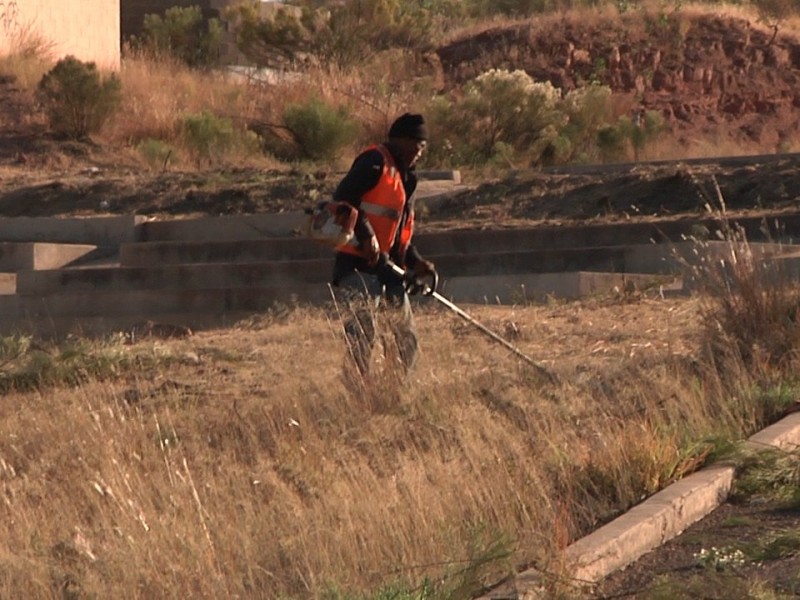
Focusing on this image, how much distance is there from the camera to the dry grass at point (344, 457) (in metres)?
6.39

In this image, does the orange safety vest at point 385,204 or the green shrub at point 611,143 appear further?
the green shrub at point 611,143

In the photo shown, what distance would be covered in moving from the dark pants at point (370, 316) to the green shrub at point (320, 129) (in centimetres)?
1411

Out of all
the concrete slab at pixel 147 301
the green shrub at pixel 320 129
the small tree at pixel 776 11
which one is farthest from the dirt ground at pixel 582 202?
the small tree at pixel 776 11

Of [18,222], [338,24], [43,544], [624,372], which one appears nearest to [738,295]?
[624,372]

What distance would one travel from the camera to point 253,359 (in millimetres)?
12148

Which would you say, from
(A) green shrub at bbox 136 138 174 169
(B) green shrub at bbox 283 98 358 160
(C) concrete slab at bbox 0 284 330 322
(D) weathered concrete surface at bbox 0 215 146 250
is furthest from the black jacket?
(B) green shrub at bbox 283 98 358 160

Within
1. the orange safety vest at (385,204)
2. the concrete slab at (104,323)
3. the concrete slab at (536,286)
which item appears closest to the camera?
the orange safety vest at (385,204)

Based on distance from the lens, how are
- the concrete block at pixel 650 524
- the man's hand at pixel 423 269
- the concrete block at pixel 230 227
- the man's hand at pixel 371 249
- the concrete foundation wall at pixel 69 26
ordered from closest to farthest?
the concrete block at pixel 650 524, the man's hand at pixel 371 249, the man's hand at pixel 423 269, the concrete block at pixel 230 227, the concrete foundation wall at pixel 69 26

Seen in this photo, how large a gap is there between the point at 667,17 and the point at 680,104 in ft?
10.8

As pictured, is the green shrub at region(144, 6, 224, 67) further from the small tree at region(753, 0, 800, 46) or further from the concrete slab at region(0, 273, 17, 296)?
the concrete slab at region(0, 273, 17, 296)

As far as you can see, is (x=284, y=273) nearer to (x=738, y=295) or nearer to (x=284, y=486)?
(x=738, y=295)

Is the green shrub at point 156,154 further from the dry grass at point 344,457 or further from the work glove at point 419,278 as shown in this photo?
the work glove at point 419,278

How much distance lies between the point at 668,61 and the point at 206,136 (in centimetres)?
2030

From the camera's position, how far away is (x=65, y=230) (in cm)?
1784
